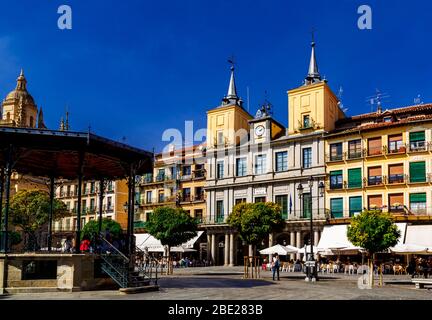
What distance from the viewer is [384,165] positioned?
4362 centimetres

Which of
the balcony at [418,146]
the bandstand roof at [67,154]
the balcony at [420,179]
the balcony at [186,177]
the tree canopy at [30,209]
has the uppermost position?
the balcony at [418,146]

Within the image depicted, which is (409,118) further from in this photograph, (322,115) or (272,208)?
(272,208)

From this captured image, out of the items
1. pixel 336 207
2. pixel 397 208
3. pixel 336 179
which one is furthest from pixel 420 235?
pixel 336 179

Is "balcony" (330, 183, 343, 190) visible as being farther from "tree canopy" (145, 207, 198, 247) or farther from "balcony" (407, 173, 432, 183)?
"tree canopy" (145, 207, 198, 247)

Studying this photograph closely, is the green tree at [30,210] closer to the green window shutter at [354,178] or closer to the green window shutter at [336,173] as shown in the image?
the green window shutter at [336,173]

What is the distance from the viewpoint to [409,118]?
43.6 m

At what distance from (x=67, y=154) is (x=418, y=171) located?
31.4 metres

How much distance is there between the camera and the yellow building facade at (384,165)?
4150 centimetres

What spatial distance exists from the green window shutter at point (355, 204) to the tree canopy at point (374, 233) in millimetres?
16851

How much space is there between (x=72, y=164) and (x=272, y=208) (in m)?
23.0

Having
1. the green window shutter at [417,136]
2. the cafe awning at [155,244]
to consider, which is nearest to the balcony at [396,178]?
the green window shutter at [417,136]

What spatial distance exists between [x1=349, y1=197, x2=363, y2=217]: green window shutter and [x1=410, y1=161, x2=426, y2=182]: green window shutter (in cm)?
492

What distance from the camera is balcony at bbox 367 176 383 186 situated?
4367 cm
